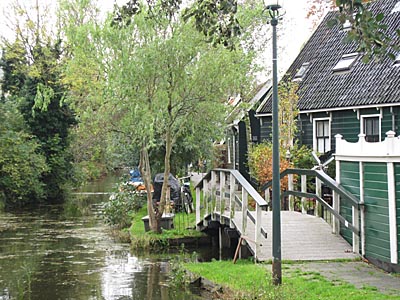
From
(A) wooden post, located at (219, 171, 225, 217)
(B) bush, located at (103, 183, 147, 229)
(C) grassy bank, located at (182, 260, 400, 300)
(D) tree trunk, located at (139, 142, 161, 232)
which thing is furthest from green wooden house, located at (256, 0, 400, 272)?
(B) bush, located at (103, 183, 147, 229)

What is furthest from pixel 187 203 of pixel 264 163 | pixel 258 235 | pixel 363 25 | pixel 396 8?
pixel 363 25

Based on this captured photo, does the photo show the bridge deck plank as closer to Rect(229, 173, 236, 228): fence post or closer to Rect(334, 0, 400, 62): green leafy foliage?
Rect(229, 173, 236, 228): fence post

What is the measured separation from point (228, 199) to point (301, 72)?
34.7ft

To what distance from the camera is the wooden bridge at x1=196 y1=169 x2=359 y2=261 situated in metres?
13.7

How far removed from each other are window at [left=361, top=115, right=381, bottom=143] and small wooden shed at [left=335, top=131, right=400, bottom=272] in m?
6.94

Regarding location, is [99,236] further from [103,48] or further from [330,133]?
[330,133]

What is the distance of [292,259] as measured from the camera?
13.4m

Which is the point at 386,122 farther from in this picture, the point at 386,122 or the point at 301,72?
the point at 301,72

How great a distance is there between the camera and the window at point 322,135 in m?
23.5

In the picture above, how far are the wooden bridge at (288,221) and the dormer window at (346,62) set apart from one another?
6.97 m

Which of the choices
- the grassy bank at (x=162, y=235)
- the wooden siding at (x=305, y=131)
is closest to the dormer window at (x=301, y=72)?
the wooden siding at (x=305, y=131)

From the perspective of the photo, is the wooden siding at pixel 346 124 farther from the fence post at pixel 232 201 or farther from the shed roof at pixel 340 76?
the fence post at pixel 232 201

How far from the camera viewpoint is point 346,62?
78.0 feet

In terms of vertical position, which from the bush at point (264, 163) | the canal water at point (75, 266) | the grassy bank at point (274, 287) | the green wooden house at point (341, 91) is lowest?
the canal water at point (75, 266)
